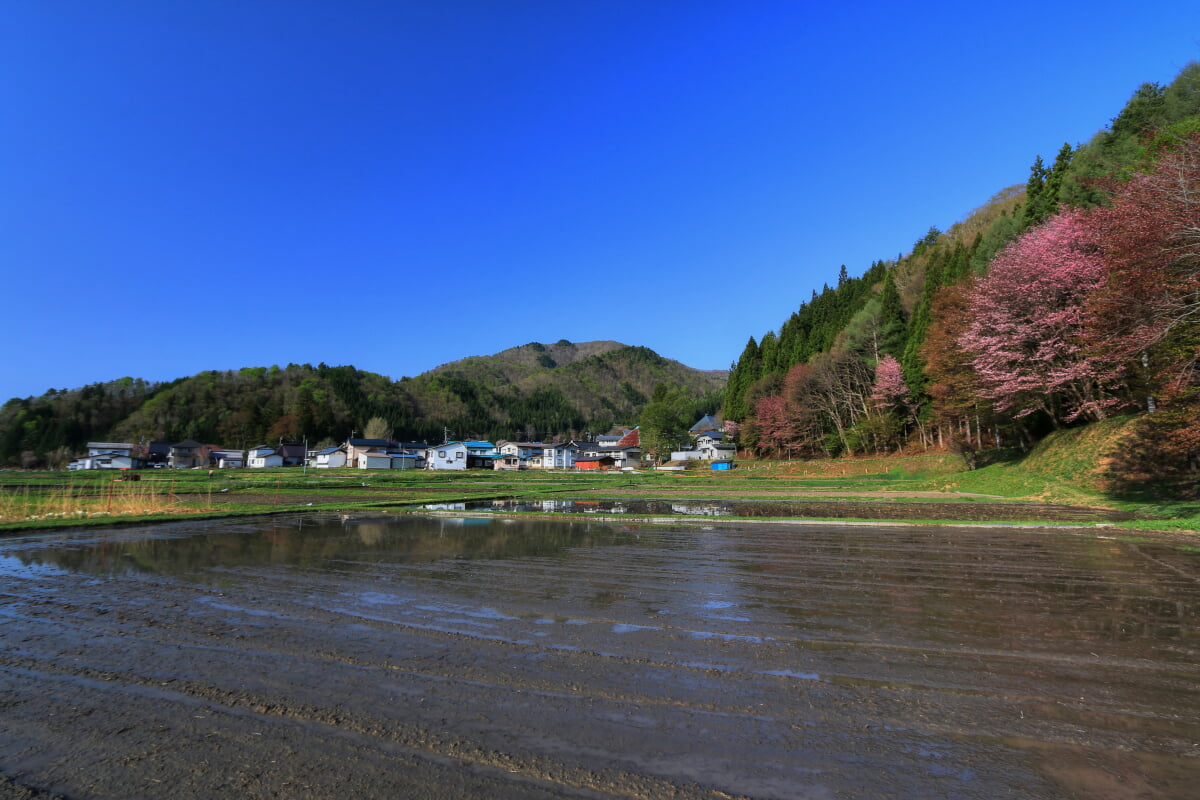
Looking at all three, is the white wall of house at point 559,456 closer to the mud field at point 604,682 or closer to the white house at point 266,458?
the white house at point 266,458

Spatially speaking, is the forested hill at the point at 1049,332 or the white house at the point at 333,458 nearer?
the forested hill at the point at 1049,332

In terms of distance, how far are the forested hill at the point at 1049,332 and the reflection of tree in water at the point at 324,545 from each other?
1673cm

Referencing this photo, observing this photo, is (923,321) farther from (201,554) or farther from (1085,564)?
(201,554)

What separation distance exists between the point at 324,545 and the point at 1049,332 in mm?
31607

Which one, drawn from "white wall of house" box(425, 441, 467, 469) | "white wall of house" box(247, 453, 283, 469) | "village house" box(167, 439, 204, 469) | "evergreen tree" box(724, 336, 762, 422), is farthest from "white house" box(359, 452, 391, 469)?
"evergreen tree" box(724, 336, 762, 422)

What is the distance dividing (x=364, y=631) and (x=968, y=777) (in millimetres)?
5809

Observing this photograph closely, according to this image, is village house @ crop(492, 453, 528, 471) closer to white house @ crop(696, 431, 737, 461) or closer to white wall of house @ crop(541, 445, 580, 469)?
white wall of house @ crop(541, 445, 580, 469)

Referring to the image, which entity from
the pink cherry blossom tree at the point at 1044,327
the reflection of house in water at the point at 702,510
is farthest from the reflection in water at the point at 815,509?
the pink cherry blossom tree at the point at 1044,327

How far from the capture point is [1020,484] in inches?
1014

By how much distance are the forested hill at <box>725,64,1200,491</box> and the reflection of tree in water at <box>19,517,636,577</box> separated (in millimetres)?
16732

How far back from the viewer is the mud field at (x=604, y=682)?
333 cm

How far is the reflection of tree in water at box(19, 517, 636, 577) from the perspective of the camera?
1082 cm

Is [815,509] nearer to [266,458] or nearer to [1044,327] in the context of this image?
[1044,327]

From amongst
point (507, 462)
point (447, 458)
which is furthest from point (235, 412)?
point (507, 462)
